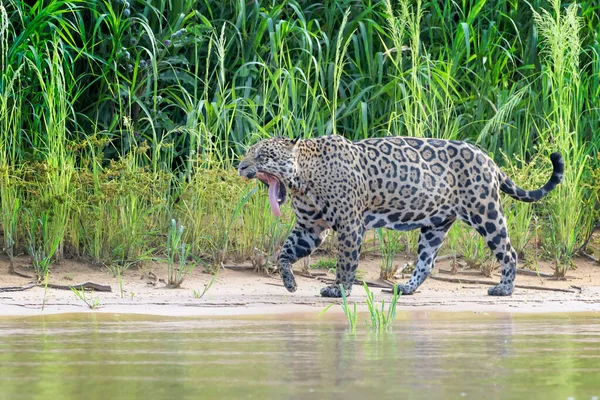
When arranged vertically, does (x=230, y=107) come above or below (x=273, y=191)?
above

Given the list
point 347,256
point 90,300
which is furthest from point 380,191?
point 90,300

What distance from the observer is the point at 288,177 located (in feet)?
25.6

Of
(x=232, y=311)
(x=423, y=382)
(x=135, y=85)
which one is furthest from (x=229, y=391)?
(x=135, y=85)

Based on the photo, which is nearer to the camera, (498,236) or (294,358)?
(294,358)

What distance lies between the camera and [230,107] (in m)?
8.86

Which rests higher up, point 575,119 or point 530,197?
point 575,119

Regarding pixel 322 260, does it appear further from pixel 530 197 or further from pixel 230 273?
pixel 530 197

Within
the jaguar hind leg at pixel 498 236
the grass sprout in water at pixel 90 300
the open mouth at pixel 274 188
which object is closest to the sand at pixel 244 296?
the grass sprout in water at pixel 90 300

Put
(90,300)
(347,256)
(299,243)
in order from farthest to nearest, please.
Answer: (299,243)
(347,256)
(90,300)

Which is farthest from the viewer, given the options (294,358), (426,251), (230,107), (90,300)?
(230,107)

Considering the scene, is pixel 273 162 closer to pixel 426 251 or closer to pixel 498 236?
pixel 426 251

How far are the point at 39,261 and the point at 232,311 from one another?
1.63m

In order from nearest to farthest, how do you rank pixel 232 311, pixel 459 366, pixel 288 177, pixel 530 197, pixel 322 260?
pixel 459 366 < pixel 232 311 < pixel 288 177 < pixel 530 197 < pixel 322 260

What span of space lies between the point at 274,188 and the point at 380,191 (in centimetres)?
75
